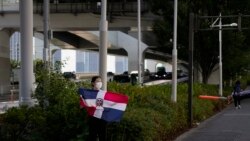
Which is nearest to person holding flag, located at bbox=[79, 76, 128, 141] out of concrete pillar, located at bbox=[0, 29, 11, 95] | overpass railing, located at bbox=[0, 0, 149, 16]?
overpass railing, located at bbox=[0, 0, 149, 16]

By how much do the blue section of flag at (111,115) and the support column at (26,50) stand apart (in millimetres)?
2613

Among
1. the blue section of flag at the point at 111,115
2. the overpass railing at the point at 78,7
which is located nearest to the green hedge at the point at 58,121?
the blue section of flag at the point at 111,115

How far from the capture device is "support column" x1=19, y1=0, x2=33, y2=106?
13.0 metres

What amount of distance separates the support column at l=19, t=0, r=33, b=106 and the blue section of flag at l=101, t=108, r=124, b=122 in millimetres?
2613

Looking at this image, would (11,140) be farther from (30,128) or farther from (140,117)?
(140,117)

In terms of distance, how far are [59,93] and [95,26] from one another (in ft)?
131

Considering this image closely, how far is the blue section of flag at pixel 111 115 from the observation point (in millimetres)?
11047

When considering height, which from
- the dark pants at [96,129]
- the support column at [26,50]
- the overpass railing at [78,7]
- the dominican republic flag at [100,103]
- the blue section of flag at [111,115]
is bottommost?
the dark pants at [96,129]

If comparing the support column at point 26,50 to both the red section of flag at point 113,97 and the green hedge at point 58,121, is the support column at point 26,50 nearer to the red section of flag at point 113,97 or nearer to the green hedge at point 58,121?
the green hedge at point 58,121

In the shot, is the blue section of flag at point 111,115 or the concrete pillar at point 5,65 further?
the concrete pillar at point 5,65

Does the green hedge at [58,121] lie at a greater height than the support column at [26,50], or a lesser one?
lesser

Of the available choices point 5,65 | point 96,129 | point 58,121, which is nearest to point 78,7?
point 5,65

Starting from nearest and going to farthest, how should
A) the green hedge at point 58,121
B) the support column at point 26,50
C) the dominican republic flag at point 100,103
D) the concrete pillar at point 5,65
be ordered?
the dominican republic flag at point 100,103, the green hedge at point 58,121, the support column at point 26,50, the concrete pillar at point 5,65

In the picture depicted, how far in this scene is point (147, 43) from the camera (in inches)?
2709
